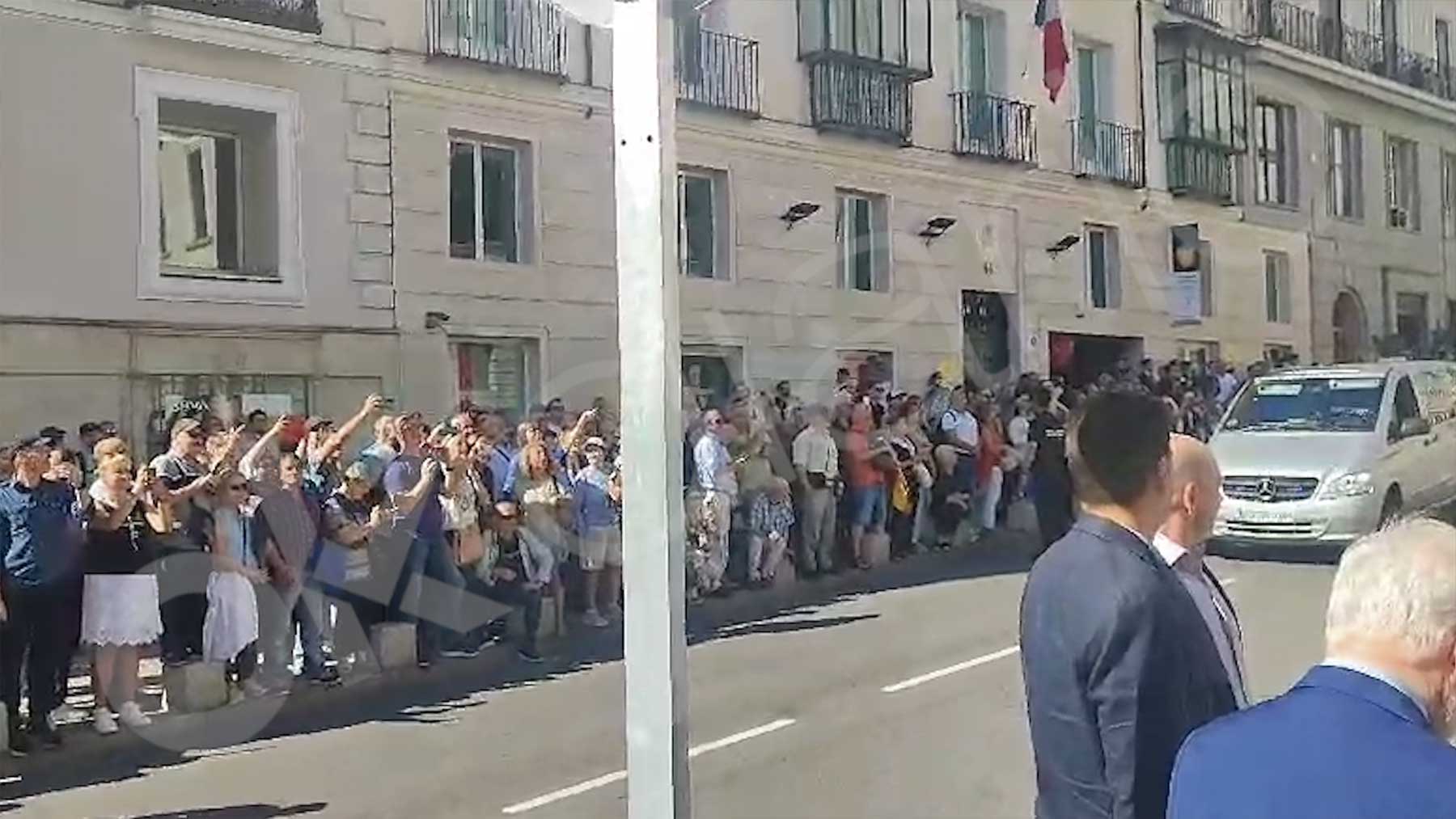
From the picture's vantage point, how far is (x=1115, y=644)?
2059 mm

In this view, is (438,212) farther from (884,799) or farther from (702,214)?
(884,799)

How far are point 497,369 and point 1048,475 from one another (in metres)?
2.71

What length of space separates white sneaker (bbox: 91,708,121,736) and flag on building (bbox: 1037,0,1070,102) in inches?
119

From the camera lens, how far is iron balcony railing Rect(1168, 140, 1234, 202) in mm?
5203

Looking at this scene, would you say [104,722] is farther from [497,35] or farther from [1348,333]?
[1348,333]

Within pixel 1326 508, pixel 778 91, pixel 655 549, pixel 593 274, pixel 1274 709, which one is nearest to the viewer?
pixel 1274 709

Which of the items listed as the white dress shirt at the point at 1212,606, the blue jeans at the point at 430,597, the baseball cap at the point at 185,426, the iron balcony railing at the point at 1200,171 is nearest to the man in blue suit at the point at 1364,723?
the white dress shirt at the point at 1212,606

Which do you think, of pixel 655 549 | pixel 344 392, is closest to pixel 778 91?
pixel 344 392

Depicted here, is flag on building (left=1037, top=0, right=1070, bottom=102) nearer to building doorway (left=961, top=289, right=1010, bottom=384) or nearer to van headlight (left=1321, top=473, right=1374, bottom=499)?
building doorway (left=961, top=289, right=1010, bottom=384)

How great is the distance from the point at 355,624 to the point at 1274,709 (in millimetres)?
3588

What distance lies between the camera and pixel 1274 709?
148cm

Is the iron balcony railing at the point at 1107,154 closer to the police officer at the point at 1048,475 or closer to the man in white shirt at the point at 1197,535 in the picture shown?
the police officer at the point at 1048,475

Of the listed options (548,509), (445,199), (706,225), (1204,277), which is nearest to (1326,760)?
(706,225)

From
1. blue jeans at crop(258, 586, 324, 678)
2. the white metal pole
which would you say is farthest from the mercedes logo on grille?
the white metal pole
